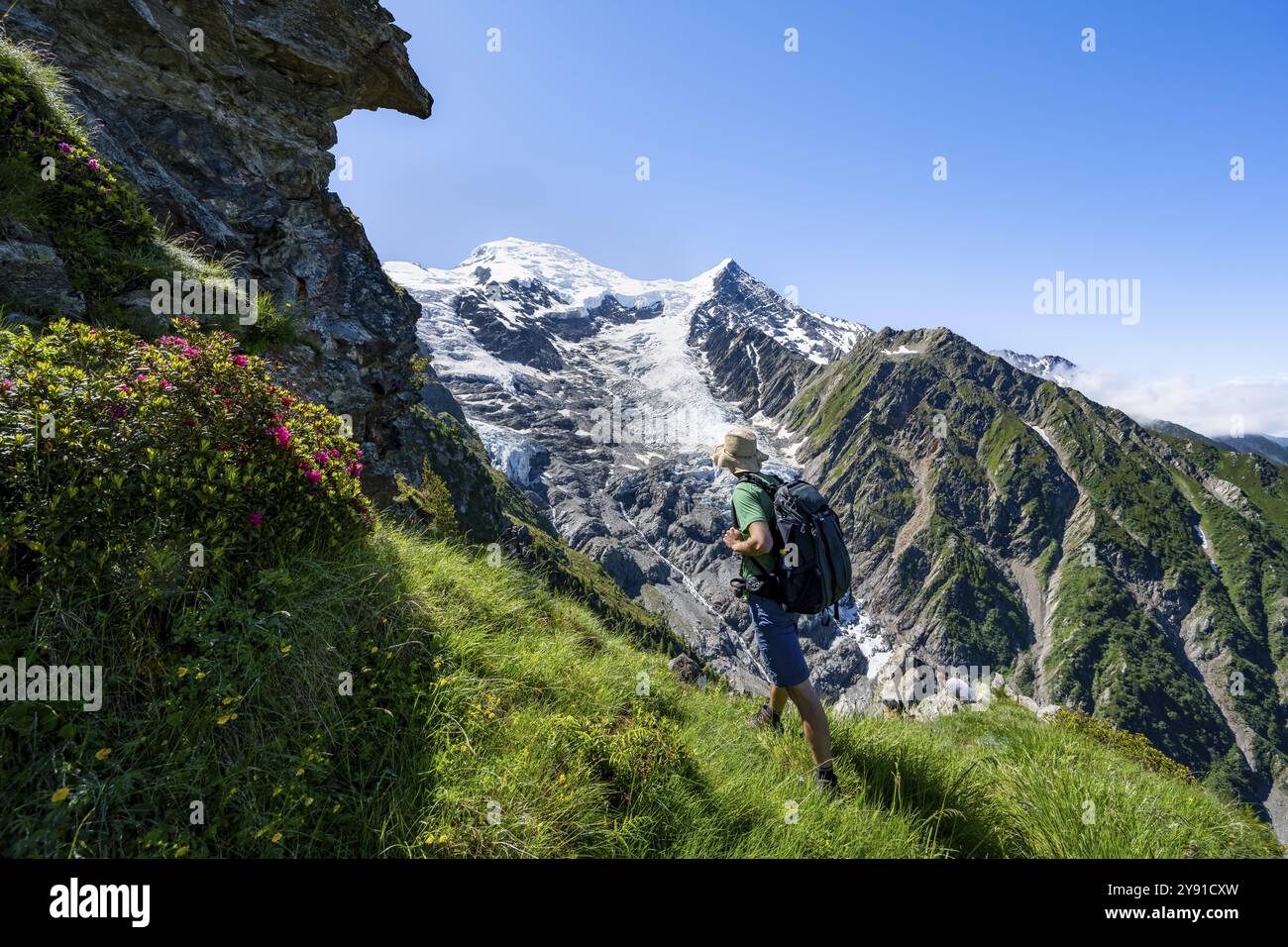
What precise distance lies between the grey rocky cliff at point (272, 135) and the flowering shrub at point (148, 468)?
688cm

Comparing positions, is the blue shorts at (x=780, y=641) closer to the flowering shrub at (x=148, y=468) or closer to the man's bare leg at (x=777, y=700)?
the man's bare leg at (x=777, y=700)

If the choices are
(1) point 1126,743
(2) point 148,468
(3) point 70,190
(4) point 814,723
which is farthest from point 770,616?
(3) point 70,190

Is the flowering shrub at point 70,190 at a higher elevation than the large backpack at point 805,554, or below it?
higher

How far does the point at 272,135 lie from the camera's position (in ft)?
63.1

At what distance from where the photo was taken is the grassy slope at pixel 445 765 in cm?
333

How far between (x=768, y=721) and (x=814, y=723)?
1.45 metres

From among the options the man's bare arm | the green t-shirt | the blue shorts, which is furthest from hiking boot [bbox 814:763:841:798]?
the man's bare arm

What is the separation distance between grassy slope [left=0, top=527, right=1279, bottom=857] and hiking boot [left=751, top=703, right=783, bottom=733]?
0.25 m

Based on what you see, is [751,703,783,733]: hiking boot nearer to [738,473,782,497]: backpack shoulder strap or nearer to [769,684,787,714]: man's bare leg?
[769,684,787,714]: man's bare leg

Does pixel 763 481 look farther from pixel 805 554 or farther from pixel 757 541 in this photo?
pixel 805 554

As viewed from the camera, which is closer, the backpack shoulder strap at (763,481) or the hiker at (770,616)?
the hiker at (770,616)

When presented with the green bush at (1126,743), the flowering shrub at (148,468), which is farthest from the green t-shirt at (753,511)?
the green bush at (1126,743)
